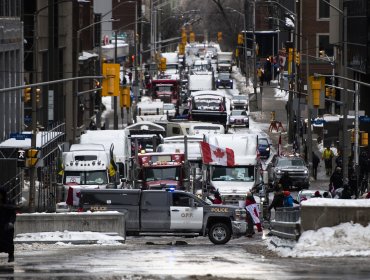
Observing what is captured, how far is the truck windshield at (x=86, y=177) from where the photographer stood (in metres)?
50.3

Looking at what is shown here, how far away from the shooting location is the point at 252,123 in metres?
98.7

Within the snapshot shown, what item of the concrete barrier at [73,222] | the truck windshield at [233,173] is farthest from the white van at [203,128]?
the concrete barrier at [73,222]

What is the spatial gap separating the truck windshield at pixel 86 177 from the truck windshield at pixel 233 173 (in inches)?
160

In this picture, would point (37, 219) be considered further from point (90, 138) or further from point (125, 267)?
point (90, 138)

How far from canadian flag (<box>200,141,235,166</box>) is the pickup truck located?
421 inches

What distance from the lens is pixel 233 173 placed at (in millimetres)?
49156

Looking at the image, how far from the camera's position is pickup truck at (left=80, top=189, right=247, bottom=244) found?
37469 mm

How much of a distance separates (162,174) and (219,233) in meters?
12.9

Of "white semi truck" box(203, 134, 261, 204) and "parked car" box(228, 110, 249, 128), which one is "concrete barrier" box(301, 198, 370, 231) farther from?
"parked car" box(228, 110, 249, 128)

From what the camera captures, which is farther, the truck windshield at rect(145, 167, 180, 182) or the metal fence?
the truck windshield at rect(145, 167, 180, 182)

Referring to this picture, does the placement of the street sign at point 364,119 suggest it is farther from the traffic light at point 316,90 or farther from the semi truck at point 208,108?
the semi truck at point 208,108

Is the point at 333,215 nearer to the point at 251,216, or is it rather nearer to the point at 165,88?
the point at 251,216

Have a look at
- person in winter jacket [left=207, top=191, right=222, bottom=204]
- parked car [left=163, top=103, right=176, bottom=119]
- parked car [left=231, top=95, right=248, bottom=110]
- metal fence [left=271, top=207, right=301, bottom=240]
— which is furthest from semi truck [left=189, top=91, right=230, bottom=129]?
metal fence [left=271, top=207, right=301, bottom=240]

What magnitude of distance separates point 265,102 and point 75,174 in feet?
211
